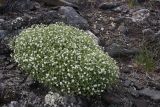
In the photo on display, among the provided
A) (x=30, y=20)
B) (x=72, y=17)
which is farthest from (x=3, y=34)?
(x=72, y=17)

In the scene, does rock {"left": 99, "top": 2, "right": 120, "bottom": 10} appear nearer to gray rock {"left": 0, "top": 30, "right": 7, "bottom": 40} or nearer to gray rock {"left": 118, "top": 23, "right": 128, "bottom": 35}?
gray rock {"left": 118, "top": 23, "right": 128, "bottom": 35}

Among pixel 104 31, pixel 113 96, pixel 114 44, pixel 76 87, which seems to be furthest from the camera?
pixel 104 31

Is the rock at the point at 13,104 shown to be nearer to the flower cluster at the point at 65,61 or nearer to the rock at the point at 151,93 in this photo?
the flower cluster at the point at 65,61

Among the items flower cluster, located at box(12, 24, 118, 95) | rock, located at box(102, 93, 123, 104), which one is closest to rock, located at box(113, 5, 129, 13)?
flower cluster, located at box(12, 24, 118, 95)

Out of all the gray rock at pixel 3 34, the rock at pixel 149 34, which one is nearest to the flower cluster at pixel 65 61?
the gray rock at pixel 3 34

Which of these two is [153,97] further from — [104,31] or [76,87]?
[104,31]

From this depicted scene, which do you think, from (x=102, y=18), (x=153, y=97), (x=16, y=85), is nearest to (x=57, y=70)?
(x=16, y=85)
